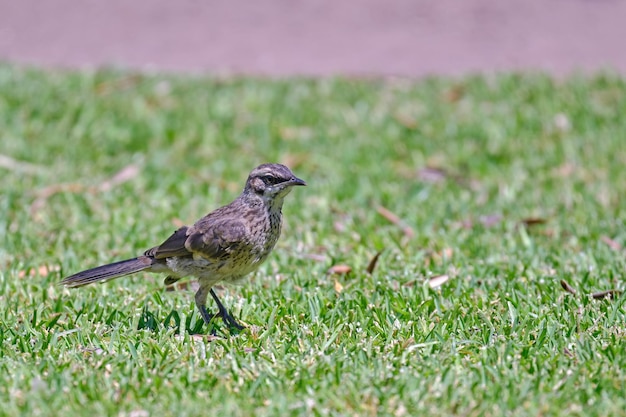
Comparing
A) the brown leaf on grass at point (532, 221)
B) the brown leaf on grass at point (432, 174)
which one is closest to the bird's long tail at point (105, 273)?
the brown leaf on grass at point (532, 221)

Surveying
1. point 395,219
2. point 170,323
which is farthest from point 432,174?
point 170,323

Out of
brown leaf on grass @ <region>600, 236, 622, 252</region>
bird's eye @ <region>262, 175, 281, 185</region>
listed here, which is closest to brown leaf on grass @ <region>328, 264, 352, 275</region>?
bird's eye @ <region>262, 175, 281, 185</region>

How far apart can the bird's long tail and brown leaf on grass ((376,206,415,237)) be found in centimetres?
252

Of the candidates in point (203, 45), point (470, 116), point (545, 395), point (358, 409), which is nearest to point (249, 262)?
point (358, 409)

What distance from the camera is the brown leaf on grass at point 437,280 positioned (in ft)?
21.5

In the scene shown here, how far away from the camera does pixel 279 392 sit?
4.70 meters

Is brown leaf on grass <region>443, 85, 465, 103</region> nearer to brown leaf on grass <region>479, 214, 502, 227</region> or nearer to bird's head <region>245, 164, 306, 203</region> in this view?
brown leaf on grass <region>479, 214, 502, 227</region>

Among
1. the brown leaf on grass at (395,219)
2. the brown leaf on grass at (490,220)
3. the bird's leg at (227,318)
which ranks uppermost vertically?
the brown leaf on grass at (395,219)

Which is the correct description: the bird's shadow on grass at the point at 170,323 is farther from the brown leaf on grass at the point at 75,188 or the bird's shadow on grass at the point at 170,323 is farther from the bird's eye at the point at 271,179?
the brown leaf on grass at the point at 75,188

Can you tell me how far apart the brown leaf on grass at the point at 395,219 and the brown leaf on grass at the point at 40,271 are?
2623 millimetres

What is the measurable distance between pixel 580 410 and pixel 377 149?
5.57 metres

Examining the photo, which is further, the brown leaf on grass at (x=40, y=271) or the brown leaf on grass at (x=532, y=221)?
the brown leaf on grass at (x=532, y=221)

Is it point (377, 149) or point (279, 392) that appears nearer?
point (279, 392)

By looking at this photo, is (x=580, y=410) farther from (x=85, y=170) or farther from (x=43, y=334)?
(x=85, y=170)
